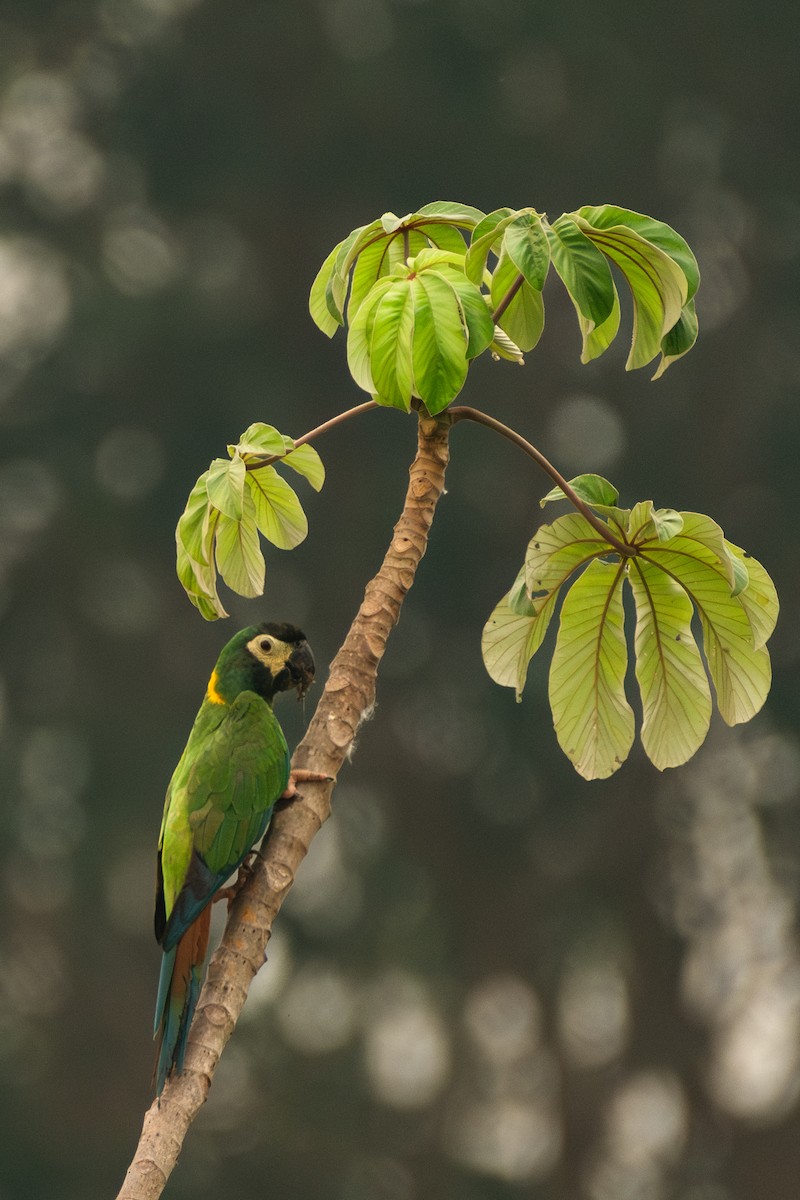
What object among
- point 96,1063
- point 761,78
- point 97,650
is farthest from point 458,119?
point 96,1063

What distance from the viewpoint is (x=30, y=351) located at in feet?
15.5

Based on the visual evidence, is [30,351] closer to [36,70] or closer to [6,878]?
[36,70]

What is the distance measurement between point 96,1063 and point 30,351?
253cm

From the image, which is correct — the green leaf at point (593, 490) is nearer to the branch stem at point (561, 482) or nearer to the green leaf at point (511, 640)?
the branch stem at point (561, 482)

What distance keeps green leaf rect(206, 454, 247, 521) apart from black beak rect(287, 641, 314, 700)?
0.40 meters

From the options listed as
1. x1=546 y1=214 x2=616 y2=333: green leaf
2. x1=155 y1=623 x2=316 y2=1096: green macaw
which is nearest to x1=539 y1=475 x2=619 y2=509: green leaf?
x1=546 y1=214 x2=616 y2=333: green leaf

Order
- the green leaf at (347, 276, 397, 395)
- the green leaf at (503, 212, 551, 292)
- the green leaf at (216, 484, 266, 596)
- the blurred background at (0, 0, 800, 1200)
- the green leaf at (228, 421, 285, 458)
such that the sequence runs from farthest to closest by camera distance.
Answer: the blurred background at (0, 0, 800, 1200) < the green leaf at (216, 484, 266, 596) < the green leaf at (228, 421, 285, 458) < the green leaf at (347, 276, 397, 395) < the green leaf at (503, 212, 551, 292)

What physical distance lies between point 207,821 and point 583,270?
2.44 feet

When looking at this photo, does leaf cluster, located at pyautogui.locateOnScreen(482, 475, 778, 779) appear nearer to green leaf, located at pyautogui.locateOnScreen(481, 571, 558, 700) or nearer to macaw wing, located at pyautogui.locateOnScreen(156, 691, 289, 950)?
green leaf, located at pyautogui.locateOnScreen(481, 571, 558, 700)

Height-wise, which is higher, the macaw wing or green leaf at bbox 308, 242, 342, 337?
green leaf at bbox 308, 242, 342, 337

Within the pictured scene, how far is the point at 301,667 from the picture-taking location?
1734 millimetres

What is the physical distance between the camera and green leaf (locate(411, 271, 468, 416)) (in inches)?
50.9

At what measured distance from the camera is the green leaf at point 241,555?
160cm

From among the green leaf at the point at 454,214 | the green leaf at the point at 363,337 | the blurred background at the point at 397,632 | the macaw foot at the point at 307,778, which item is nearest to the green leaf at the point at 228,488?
the green leaf at the point at 363,337
